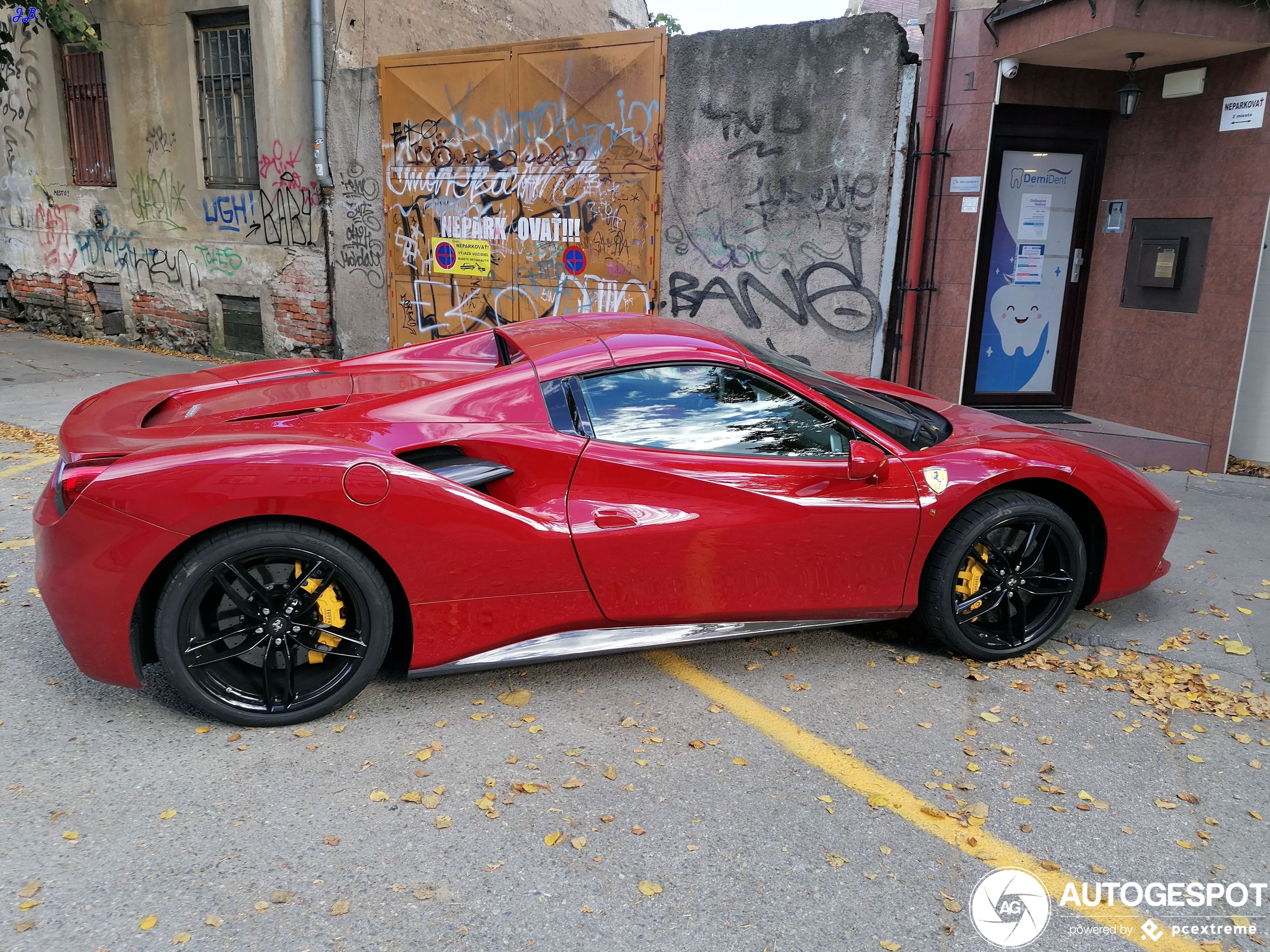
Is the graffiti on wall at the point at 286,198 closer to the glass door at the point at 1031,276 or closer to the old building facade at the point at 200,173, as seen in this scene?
the old building facade at the point at 200,173

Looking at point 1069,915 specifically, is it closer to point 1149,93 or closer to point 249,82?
point 1149,93

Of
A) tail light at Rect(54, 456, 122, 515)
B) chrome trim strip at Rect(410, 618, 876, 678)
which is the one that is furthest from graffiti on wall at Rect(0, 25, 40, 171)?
chrome trim strip at Rect(410, 618, 876, 678)

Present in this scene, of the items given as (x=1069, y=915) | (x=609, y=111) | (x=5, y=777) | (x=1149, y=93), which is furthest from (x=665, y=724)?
(x=1149, y=93)

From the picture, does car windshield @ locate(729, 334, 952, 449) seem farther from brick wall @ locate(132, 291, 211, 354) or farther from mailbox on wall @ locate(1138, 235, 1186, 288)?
brick wall @ locate(132, 291, 211, 354)

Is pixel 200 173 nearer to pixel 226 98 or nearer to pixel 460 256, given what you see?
pixel 226 98

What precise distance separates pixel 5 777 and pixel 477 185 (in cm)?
749

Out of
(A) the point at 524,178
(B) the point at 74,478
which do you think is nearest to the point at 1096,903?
(B) the point at 74,478

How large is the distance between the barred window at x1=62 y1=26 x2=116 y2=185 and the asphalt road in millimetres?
10000

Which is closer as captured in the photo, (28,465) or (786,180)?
(28,465)

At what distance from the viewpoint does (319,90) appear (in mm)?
9852

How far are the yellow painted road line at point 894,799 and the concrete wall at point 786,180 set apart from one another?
4.94m

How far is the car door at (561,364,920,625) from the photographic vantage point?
3428 millimetres

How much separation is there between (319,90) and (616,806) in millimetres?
9173

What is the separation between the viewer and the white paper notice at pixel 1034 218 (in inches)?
323
